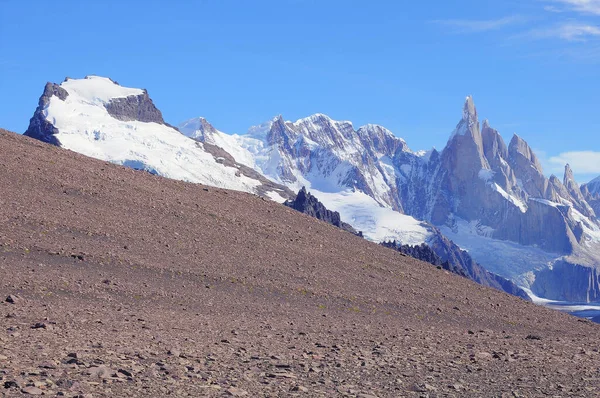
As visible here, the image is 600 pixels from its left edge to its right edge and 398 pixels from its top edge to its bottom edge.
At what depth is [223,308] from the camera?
37844 millimetres

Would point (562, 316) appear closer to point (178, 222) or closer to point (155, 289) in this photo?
point (178, 222)

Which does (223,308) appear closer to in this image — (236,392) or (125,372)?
(125,372)

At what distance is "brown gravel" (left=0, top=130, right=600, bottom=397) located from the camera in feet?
75.5

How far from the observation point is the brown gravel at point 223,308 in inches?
906

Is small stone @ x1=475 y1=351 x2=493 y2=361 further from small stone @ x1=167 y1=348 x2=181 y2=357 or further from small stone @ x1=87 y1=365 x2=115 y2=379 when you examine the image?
small stone @ x1=87 y1=365 x2=115 y2=379

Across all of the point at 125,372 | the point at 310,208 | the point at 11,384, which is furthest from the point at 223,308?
the point at 310,208

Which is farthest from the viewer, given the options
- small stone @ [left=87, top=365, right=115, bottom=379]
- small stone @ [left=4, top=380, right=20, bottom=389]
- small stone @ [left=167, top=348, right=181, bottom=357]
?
small stone @ [left=167, top=348, right=181, bottom=357]

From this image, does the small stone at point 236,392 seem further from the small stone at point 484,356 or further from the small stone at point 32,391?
the small stone at point 484,356

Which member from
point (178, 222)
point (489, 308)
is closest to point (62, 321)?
point (178, 222)

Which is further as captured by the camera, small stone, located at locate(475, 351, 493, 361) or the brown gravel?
small stone, located at locate(475, 351, 493, 361)

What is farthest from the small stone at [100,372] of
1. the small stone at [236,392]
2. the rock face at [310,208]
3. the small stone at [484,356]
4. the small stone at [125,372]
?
the rock face at [310,208]

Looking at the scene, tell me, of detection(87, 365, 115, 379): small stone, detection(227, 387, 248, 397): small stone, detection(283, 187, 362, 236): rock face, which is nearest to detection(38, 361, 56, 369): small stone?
detection(87, 365, 115, 379): small stone

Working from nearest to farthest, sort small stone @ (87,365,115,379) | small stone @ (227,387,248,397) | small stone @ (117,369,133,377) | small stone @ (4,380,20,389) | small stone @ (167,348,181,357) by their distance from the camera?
small stone @ (4,380,20,389), small stone @ (87,365,115,379), small stone @ (227,387,248,397), small stone @ (117,369,133,377), small stone @ (167,348,181,357)

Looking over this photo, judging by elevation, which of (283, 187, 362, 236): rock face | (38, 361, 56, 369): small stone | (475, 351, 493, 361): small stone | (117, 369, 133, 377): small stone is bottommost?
(38, 361, 56, 369): small stone
